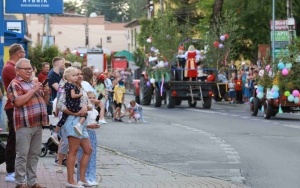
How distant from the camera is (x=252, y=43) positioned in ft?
179

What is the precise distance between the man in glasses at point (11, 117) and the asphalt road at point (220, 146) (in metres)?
3.13

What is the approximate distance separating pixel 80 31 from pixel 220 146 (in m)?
96.5

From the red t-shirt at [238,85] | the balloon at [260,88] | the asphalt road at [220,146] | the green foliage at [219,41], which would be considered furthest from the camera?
the red t-shirt at [238,85]

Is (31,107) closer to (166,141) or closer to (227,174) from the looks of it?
(227,174)

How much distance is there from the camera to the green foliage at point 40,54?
30.8 m

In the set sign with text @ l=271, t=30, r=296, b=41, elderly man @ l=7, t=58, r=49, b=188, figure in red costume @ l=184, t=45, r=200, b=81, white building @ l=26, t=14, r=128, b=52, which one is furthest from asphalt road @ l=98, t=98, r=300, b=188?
white building @ l=26, t=14, r=128, b=52

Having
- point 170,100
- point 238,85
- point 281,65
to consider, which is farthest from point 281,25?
point 281,65

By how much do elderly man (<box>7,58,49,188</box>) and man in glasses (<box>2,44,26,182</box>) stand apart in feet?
2.70

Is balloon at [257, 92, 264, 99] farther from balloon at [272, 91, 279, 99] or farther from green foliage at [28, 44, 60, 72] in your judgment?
green foliage at [28, 44, 60, 72]

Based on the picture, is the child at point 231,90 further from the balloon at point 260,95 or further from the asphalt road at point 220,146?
the asphalt road at point 220,146

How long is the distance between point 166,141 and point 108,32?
98.1 metres

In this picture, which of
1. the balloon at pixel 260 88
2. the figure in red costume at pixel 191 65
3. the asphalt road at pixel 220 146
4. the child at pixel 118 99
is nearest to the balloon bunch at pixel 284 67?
the balloon at pixel 260 88

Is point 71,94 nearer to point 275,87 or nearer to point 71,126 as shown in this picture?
point 71,126

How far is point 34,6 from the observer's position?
54.6ft
